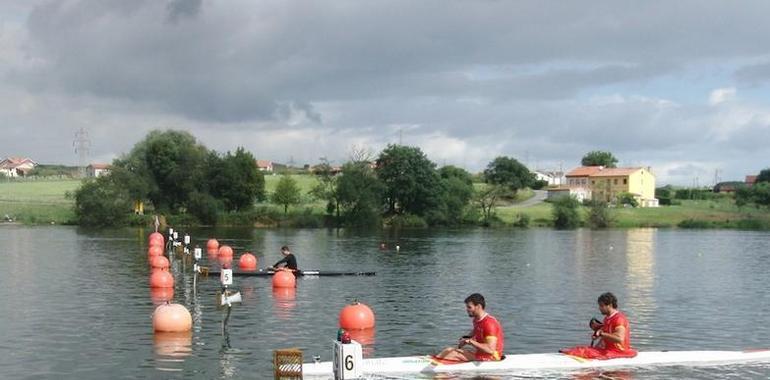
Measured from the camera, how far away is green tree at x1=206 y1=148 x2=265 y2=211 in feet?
386

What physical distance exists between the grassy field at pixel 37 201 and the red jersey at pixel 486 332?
334 feet

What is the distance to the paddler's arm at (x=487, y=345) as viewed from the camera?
19.9 meters

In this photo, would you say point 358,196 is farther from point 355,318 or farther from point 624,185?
point 355,318

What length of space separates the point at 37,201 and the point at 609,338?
127 metres

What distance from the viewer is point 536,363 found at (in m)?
20.8

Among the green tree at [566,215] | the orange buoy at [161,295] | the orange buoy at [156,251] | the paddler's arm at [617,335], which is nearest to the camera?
the paddler's arm at [617,335]

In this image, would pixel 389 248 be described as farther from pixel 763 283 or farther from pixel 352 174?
pixel 352 174

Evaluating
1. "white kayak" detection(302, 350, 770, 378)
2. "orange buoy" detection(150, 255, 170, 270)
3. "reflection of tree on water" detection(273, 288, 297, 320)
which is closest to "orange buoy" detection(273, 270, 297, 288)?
"reflection of tree on water" detection(273, 288, 297, 320)

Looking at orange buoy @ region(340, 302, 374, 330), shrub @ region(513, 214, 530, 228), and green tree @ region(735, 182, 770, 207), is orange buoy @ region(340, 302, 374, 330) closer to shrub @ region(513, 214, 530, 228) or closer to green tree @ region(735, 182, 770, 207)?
shrub @ region(513, 214, 530, 228)

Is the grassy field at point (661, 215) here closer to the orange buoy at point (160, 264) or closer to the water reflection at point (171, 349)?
the orange buoy at point (160, 264)

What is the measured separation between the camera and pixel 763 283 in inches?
1802

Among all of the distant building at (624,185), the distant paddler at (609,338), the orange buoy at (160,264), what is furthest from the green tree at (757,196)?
the distant paddler at (609,338)

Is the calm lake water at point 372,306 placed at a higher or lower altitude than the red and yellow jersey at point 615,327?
lower

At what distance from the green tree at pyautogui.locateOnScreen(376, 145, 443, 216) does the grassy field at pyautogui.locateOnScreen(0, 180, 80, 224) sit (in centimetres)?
4166
